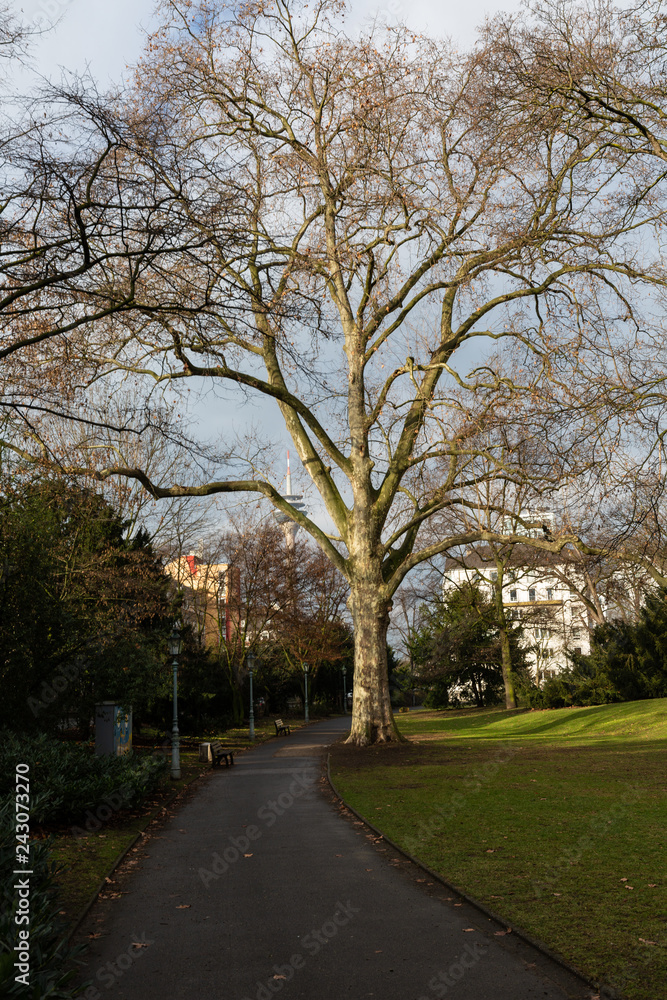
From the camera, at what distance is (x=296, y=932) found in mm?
6582

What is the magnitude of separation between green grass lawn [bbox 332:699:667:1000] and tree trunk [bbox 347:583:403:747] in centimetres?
74

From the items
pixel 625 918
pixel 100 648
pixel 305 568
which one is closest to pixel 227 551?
pixel 305 568

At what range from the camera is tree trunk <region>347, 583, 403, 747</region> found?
21906 millimetres

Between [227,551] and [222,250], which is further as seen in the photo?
[227,551]

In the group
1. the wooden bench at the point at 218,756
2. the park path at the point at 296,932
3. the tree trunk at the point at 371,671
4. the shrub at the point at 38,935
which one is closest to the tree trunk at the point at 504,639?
the tree trunk at the point at 371,671

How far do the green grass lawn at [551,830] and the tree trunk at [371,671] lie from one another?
0.74 metres

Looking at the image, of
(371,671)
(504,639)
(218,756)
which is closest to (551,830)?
(371,671)

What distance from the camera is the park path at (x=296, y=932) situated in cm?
545

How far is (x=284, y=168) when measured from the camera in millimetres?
21469

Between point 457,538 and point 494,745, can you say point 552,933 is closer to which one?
point 457,538

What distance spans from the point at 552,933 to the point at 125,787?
8.46 m

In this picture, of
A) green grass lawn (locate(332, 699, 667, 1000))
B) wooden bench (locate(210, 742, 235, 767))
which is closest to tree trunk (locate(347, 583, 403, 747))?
green grass lawn (locate(332, 699, 667, 1000))

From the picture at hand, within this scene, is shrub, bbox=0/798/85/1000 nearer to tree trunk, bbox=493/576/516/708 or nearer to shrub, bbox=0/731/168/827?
shrub, bbox=0/731/168/827

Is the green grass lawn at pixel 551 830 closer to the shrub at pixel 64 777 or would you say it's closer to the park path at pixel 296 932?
the park path at pixel 296 932
